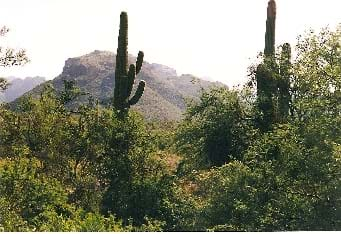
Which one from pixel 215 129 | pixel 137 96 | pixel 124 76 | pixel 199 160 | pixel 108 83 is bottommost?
pixel 199 160

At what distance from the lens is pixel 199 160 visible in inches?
741

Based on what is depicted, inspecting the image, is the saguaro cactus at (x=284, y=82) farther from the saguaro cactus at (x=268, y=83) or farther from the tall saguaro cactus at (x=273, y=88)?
the saguaro cactus at (x=268, y=83)

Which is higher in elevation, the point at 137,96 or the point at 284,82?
the point at 284,82

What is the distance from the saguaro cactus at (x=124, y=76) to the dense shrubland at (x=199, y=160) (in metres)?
0.16

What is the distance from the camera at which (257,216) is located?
1189 cm

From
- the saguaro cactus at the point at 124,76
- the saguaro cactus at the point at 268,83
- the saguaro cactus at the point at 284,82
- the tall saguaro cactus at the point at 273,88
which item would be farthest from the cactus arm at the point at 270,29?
the saguaro cactus at the point at 124,76

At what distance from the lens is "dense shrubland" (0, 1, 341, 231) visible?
11484 millimetres

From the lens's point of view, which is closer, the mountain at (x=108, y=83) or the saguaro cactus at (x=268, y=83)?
the saguaro cactus at (x=268, y=83)

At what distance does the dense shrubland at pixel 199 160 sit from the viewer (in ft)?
37.7

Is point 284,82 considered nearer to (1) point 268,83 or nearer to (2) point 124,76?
(1) point 268,83

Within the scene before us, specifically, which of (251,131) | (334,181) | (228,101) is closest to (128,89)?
(228,101)

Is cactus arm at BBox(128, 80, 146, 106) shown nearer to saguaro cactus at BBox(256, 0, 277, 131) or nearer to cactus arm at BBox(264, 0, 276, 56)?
saguaro cactus at BBox(256, 0, 277, 131)

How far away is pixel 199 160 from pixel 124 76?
4739mm

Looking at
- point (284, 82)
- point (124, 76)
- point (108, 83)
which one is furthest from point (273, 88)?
point (108, 83)
